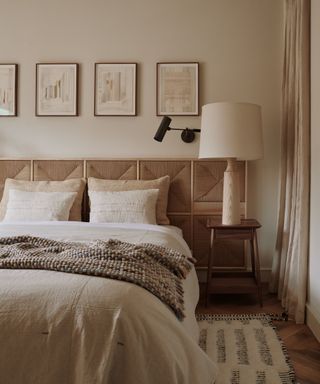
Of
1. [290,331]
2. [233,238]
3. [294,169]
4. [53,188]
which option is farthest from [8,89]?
[290,331]

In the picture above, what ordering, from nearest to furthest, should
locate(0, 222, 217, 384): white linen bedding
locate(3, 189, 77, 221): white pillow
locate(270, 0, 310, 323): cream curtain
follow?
1. locate(0, 222, 217, 384): white linen bedding
2. locate(270, 0, 310, 323): cream curtain
3. locate(3, 189, 77, 221): white pillow

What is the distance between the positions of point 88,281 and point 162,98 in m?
2.27

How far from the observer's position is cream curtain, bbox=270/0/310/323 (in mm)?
2400

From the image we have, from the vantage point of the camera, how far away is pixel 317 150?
7.35 ft

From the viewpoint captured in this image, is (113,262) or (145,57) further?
(145,57)

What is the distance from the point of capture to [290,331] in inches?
90.4

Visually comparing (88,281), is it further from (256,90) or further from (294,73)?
(256,90)

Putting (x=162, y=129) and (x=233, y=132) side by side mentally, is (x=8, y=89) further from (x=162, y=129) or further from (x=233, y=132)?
(x=233, y=132)

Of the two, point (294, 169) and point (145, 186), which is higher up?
point (294, 169)

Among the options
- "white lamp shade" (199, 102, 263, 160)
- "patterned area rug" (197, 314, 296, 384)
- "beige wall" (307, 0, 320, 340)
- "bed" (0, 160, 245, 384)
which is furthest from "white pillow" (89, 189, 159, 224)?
"bed" (0, 160, 245, 384)

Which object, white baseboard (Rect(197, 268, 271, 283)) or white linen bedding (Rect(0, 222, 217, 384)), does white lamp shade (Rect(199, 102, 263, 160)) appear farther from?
white linen bedding (Rect(0, 222, 217, 384))

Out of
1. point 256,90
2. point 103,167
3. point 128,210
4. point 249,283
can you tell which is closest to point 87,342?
point 128,210

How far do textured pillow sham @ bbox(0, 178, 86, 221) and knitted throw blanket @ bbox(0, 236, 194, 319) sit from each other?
4.02 feet

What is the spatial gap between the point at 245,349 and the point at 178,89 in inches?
82.5
